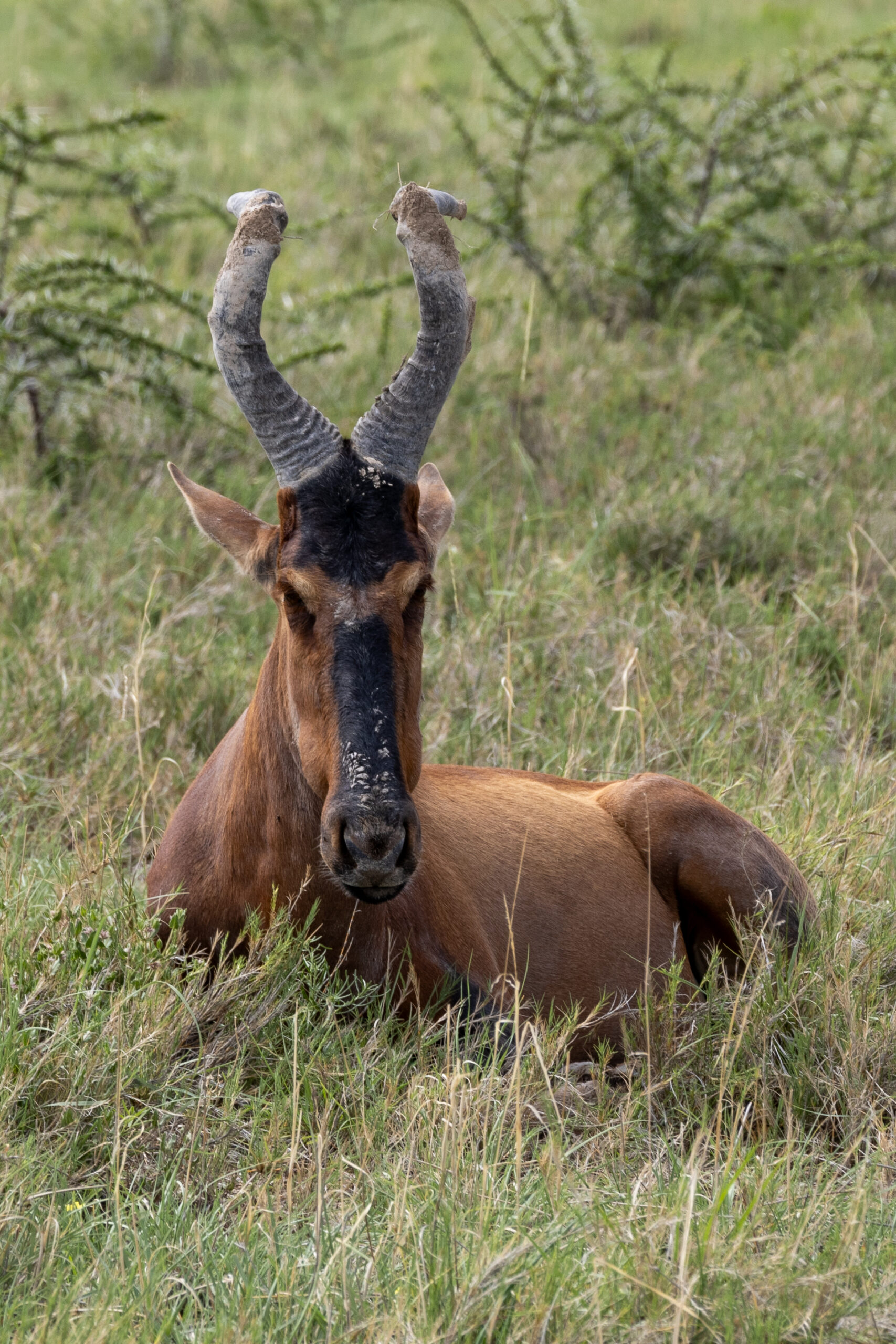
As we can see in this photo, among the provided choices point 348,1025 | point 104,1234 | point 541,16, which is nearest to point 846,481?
point 541,16

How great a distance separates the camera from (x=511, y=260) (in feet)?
34.3

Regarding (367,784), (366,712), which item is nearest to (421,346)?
(366,712)

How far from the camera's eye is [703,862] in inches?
199

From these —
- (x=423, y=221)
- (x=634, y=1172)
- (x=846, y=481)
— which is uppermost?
(x=423, y=221)

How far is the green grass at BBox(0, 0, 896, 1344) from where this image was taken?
9.21ft

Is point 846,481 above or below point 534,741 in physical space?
above

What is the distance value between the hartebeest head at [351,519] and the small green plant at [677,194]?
5.66 metres

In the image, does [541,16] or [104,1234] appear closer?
[104,1234]

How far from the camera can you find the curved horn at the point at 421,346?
392cm

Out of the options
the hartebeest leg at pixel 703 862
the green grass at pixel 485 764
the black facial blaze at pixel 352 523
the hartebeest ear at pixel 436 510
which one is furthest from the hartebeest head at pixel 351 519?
the hartebeest leg at pixel 703 862

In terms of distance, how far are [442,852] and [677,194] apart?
21.9 ft

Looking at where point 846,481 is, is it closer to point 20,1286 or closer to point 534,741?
point 534,741

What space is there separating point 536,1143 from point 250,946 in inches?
37.3

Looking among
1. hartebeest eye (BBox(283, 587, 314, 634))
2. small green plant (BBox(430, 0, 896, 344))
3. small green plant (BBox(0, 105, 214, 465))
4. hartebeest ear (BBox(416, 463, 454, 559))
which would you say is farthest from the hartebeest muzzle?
small green plant (BBox(430, 0, 896, 344))
